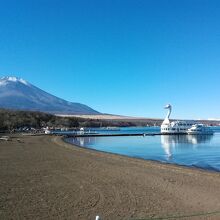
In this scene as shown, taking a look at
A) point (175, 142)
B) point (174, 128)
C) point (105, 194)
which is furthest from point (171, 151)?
point (174, 128)

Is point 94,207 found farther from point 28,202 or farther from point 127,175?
point 127,175

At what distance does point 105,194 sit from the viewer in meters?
13.2

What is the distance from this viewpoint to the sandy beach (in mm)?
10711

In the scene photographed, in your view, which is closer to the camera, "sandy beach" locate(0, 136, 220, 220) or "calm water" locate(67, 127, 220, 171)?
"sandy beach" locate(0, 136, 220, 220)

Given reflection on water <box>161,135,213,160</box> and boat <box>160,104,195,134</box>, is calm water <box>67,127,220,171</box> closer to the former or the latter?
reflection on water <box>161,135,213,160</box>

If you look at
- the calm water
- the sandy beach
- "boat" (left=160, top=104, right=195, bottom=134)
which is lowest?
the sandy beach

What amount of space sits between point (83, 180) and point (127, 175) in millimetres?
2720

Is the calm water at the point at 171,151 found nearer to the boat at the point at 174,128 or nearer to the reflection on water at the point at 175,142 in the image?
the reflection on water at the point at 175,142

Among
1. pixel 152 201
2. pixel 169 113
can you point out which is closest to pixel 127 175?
pixel 152 201

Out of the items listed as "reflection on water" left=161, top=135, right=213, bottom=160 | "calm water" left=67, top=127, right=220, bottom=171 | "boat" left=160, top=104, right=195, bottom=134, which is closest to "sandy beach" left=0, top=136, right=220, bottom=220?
"calm water" left=67, top=127, right=220, bottom=171

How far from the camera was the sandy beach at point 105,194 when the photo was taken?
1071 centimetres

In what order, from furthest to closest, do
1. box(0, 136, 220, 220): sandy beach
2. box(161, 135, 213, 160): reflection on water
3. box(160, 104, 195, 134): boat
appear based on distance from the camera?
1. box(160, 104, 195, 134): boat
2. box(161, 135, 213, 160): reflection on water
3. box(0, 136, 220, 220): sandy beach

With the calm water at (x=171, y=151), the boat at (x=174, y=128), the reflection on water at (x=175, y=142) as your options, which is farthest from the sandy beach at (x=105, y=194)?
the boat at (x=174, y=128)

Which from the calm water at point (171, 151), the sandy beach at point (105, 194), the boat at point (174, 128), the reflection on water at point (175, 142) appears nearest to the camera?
the sandy beach at point (105, 194)
